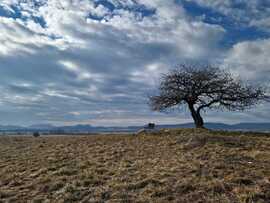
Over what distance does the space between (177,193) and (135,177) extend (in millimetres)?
3064

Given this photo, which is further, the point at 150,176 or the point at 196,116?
the point at 196,116

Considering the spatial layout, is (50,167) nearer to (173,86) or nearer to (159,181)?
(159,181)

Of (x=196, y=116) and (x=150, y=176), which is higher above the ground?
(x=196, y=116)

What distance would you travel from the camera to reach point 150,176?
12836 mm

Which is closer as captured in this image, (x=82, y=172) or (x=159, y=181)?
(x=159, y=181)

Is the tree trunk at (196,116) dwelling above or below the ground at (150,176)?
above

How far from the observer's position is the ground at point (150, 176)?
33.6 ft

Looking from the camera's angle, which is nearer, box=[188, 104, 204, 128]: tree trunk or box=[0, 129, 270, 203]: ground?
box=[0, 129, 270, 203]: ground

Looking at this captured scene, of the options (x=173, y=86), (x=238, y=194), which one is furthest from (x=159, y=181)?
(x=173, y=86)

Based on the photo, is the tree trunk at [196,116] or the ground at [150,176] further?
the tree trunk at [196,116]

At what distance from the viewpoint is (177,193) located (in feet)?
33.9

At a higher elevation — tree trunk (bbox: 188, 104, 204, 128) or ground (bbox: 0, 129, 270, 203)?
tree trunk (bbox: 188, 104, 204, 128)

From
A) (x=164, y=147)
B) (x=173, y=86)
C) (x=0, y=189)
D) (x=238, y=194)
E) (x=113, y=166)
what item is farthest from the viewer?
(x=173, y=86)

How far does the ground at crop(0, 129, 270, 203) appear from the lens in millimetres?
10242
